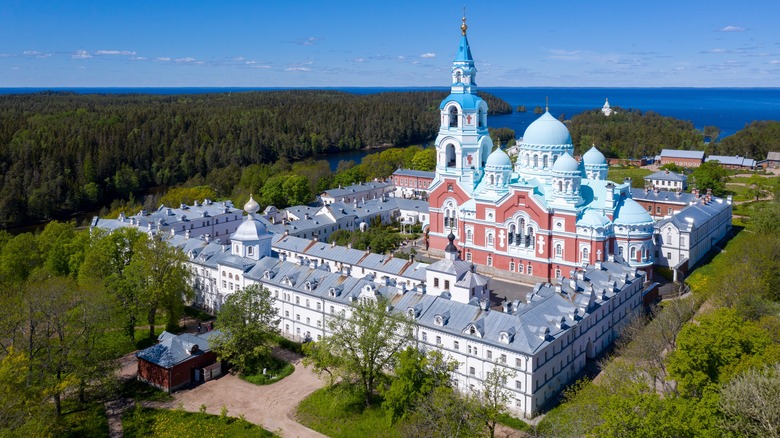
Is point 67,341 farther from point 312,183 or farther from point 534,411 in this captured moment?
point 312,183

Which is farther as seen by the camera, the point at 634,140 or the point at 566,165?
the point at 634,140

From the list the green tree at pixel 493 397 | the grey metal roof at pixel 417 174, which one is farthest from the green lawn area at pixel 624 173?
the green tree at pixel 493 397

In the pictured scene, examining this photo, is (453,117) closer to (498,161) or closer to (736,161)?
(498,161)

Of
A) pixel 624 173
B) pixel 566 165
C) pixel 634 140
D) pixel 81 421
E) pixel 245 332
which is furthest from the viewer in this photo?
pixel 634 140

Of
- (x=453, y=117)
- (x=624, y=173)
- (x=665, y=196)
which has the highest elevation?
(x=453, y=117)

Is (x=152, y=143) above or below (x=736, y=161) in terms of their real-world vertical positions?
above

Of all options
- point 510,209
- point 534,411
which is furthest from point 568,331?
point 510,209

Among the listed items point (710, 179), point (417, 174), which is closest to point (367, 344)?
point (417, 174)

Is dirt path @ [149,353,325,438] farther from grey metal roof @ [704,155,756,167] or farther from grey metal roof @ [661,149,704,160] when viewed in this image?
grey metal roof @ [704,155,756,167]

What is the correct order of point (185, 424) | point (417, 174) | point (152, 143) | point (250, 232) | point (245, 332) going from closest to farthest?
point (185, 424)
point (245, 332)
point (250, 232)
point (417, 174)
point (152, 143)
